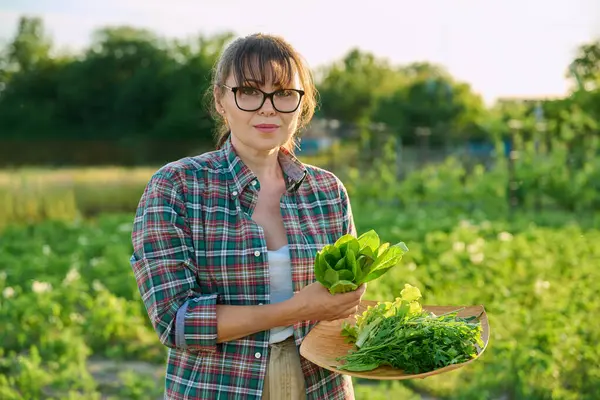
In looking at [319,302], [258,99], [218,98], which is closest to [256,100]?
[258,99]

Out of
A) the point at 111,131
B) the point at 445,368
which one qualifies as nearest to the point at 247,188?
the point at 445,368

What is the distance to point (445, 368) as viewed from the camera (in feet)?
5.35

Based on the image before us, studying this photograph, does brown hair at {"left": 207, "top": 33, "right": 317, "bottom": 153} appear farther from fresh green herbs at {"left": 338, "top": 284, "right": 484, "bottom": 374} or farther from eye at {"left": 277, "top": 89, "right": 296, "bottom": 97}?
fresh green herbs at {"left": 338, "top": 284, "right": 484, "bottom": 374}

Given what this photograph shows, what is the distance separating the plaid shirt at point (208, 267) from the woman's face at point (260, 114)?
0.26 ft

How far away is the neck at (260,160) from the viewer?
1.92m

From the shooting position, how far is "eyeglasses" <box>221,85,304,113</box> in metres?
1.81

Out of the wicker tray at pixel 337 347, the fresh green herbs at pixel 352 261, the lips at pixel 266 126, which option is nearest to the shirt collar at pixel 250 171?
the lips at pixel 266 126

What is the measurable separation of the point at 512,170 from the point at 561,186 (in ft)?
2.34

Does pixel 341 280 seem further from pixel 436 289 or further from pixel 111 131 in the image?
pixel 111 131

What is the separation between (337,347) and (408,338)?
6.7 inches

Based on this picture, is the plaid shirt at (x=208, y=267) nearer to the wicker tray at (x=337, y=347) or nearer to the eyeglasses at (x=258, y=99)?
the wicker tray at (x=337, y=347)

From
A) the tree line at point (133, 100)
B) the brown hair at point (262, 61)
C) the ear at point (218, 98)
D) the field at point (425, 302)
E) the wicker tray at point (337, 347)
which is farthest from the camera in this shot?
the tree line at point (133, 100)

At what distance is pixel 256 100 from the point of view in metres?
1.81

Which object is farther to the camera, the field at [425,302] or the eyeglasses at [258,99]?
the field at [425,302]
